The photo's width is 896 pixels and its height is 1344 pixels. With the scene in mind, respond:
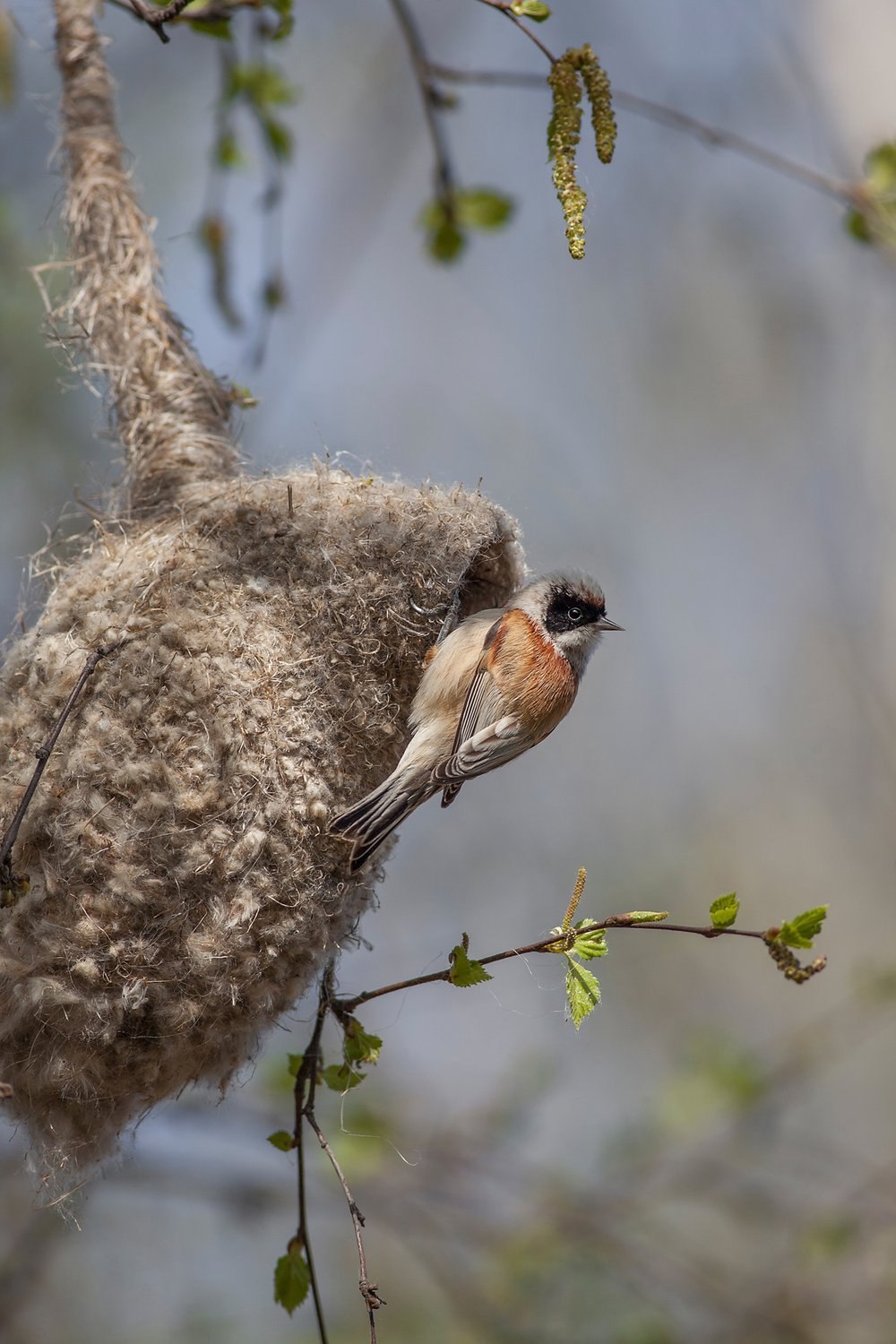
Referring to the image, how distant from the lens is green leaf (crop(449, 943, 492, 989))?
2.16 metres

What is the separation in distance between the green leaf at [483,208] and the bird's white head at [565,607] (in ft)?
4.17

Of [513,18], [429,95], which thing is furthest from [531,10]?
[429,95]

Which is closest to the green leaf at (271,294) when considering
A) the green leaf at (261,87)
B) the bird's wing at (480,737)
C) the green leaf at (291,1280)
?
the green leaf at (261,87)

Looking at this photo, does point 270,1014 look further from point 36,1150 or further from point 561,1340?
point 561,1340

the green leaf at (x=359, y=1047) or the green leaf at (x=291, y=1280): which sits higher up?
the green leaf at (x=359, y=1047)

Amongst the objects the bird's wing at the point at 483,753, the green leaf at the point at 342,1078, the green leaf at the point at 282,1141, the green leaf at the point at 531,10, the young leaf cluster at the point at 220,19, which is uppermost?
the young leaf cluster at the point at 220,19

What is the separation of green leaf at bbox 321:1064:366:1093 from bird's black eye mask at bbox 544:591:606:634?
123cm

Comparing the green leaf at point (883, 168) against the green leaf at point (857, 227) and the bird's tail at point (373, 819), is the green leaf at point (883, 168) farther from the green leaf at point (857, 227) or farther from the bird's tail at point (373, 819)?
the bird's tail at point (373, 819)

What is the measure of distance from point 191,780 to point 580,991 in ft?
2.94

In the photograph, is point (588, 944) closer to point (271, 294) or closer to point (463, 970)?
point (463, 970)

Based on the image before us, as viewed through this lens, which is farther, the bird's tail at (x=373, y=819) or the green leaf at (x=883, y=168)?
the green leaf at (x=883, y=168)

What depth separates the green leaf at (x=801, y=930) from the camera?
2094 mm

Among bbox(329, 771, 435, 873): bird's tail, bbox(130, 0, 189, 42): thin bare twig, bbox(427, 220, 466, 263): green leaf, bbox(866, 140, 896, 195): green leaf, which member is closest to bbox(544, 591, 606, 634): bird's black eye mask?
bbox(329, 771, 435, 873): bird's tail

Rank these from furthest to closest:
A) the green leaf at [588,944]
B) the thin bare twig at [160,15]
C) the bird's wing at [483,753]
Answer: the bird's wing at [483,753] < the thin bare twig at [160,15] < the green leaf at [588,944]
